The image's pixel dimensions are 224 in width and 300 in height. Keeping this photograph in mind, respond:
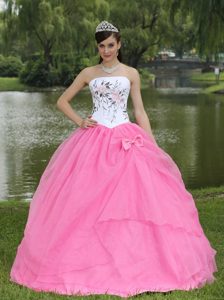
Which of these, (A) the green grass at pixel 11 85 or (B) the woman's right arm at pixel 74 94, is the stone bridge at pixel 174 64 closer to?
(A) the green grass at pixel 11 85

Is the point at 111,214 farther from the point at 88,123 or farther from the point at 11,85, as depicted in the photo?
the point at 11,85

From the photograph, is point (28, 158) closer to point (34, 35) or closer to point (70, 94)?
point (70, 94)

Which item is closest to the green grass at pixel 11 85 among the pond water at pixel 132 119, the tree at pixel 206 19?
the pond water at pixel 132 119

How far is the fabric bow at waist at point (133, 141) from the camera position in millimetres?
3457

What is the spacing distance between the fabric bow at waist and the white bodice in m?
0.17

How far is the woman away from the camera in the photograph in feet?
10.4

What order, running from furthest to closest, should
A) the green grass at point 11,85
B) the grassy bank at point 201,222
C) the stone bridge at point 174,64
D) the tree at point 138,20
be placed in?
the stone bridge at point 174,64 → the green grass at point 11,85 → the tree at point 138,20 → the grassy bank at point 201,222

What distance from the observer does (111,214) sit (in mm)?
3238

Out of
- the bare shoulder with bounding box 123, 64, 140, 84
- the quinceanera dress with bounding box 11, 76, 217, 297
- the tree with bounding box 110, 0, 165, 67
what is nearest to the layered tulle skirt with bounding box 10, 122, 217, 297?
the quinceanera dress with bounding box 11, 76, 217, 297

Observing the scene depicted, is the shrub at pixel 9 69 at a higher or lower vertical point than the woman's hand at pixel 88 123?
lower

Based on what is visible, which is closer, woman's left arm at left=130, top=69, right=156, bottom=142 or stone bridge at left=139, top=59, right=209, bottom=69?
woman's left arm at left=130, top=69, right=156, bottom=142

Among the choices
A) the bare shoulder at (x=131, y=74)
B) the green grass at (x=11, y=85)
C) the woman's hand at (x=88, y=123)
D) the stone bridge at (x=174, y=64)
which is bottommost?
the stone bridge at (x=174, y=64)

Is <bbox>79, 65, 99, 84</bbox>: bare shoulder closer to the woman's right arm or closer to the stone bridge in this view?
the woman's right arm

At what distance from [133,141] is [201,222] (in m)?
2.20
